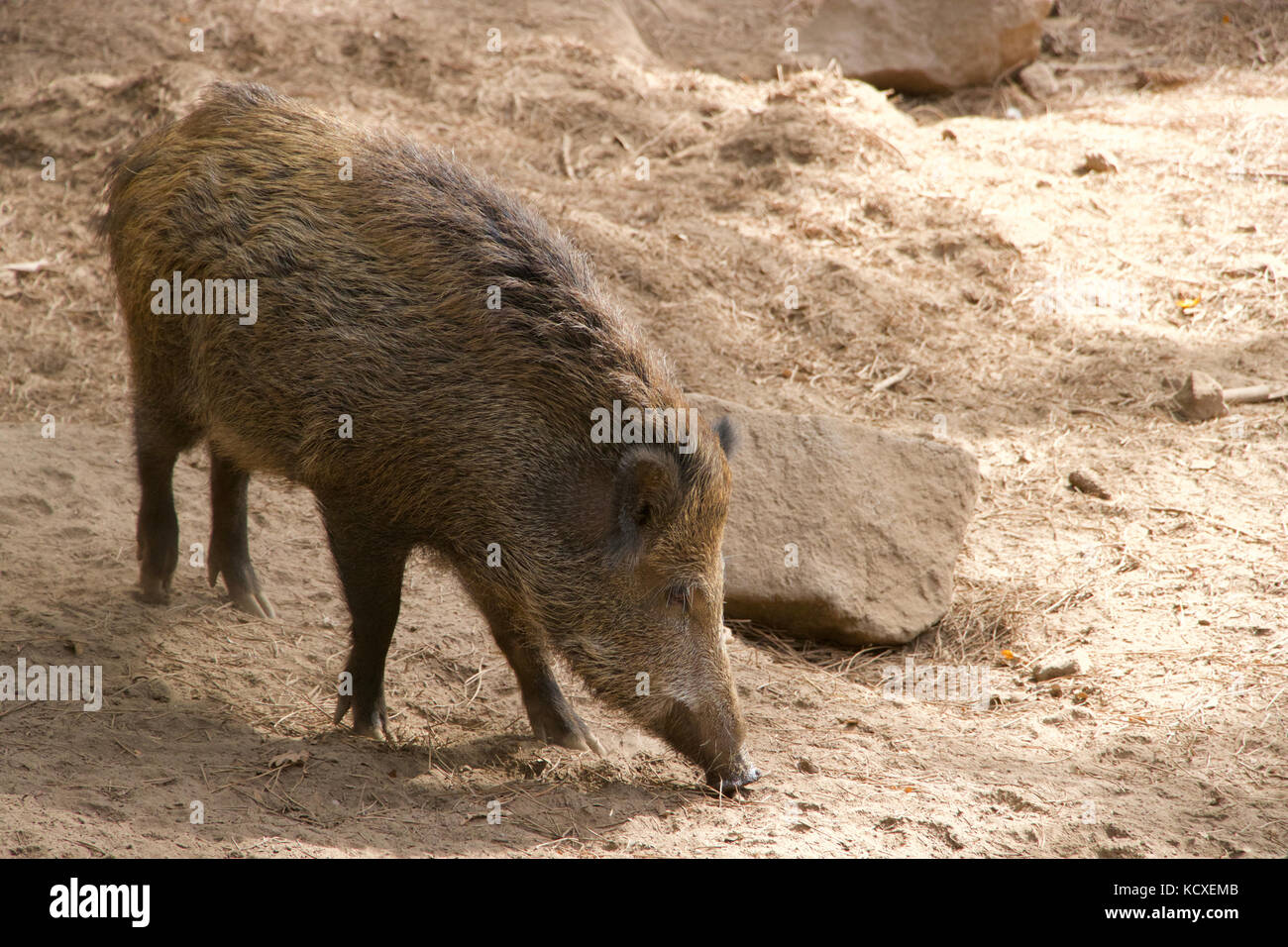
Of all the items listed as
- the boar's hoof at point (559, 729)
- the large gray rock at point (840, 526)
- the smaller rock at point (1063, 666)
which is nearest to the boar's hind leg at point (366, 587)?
the boar's hoof at point (559, 729)

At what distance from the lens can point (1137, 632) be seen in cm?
512

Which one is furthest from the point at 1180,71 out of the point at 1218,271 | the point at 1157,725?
the point at 1157,725

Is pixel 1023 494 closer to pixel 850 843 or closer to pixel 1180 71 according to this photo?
pixel 850 843

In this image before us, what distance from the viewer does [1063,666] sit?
4969 millimetres

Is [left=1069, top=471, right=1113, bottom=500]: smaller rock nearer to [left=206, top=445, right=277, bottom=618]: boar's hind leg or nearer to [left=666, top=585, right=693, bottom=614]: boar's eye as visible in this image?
[left=666, top=585, right=693, bottom=614]: boar's eye

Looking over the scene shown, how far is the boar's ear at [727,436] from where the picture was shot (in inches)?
172

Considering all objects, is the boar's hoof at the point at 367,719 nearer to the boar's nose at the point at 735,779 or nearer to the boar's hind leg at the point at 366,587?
the boar's hind leg at the point at 366,587

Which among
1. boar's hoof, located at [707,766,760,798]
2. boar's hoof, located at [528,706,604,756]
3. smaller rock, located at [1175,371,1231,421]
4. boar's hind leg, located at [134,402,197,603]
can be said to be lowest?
boar's hoof, located at [707,766,760,798]

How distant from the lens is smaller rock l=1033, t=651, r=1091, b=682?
4.96m

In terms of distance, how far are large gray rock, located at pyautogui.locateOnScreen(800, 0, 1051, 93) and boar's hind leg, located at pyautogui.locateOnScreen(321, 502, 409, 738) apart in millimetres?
7686

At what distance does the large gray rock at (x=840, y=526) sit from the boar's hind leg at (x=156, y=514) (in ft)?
7.89

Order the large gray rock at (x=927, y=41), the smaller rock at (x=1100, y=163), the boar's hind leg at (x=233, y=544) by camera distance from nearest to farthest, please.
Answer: the boar's hind leg at (x=233, y=544) < the smaller rock at (x=1100, y=163) < the large gray rock at (x=927, y=41)

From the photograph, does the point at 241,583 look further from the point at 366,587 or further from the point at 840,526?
the point at 840,526

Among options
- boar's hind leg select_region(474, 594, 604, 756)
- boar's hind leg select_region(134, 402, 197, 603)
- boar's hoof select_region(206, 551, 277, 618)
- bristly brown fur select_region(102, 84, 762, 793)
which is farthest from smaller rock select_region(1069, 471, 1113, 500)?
boar's hind leg select_region(134, 402, 197, 603)
